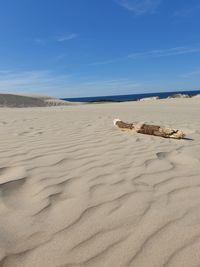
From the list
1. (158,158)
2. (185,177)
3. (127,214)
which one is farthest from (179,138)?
(127,214)

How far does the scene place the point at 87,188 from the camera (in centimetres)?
283

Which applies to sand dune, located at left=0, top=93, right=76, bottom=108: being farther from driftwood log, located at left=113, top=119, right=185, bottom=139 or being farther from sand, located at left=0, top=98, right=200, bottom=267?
sand, located at left=0, top=98, right=200, bottom=267

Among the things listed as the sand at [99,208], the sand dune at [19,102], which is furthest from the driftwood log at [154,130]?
the sand dune at [19,102]

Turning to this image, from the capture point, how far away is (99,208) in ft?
7.91

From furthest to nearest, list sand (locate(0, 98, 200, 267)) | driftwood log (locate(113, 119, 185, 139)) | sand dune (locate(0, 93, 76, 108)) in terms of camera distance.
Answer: sand dune (locate(0, 93, 76, 108)) < driftwood log (locate(113, 119, 185, 139)) < sand (locate(0, 98, 200, 267))

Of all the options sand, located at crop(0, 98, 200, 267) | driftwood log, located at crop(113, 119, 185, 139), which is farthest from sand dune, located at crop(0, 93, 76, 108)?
sand, located at crop(0, 98, 200, 267)

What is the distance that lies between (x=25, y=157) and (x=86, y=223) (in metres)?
1.95

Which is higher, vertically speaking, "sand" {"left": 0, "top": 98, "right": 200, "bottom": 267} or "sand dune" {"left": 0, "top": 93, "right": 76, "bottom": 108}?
"sand" {"left": 0, "top": 98, "right": 200, "bottom": 267}

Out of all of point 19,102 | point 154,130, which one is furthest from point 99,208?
point 19,102

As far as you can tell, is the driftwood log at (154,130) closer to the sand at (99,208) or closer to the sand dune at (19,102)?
the sand at (99,208)

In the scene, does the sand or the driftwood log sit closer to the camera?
the sand

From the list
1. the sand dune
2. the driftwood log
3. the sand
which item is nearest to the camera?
the sand

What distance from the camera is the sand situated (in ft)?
5.96

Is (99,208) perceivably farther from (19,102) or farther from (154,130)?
(19,102)
